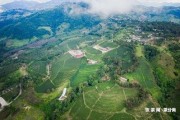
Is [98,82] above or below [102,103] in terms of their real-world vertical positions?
below

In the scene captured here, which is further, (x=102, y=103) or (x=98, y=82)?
(x=98, y=82)

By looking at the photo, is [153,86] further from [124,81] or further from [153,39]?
[153,39]

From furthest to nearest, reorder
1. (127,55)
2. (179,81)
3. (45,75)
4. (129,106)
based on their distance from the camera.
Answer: (127,55)
(45,75)
(179,81)
(129,106)

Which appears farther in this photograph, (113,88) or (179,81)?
(179,81)

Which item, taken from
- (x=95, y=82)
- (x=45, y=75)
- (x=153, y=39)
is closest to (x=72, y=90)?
(x=95, y=82)

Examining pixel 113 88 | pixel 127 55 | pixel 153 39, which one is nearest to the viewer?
pixel 113 88

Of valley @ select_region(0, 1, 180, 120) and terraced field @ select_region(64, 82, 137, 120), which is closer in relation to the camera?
terraced field @ select_region(64, 82, 137, 120)

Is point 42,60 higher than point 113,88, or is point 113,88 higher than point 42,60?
point 113,88

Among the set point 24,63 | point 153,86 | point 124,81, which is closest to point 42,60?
point 24,63

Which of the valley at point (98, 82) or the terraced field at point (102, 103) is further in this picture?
the valley at point (98, 82)
